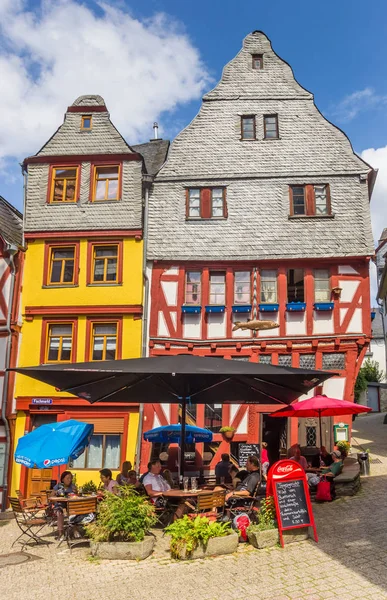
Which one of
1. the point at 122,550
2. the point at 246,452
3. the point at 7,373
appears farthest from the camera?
the point at 7,373

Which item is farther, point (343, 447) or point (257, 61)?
point (257, 61)

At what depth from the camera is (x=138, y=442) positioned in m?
16.4

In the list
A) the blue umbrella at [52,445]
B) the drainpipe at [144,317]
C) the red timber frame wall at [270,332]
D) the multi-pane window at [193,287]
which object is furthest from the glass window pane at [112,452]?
the blue umbrella at [52,445]

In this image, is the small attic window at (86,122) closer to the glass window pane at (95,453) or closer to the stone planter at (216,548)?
the glass window pane at (95,453)

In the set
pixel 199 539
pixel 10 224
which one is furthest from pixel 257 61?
pixel 199 539

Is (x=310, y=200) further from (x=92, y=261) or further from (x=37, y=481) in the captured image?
(x=37, y=481)

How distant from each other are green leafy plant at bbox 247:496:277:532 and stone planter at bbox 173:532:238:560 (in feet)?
1.62

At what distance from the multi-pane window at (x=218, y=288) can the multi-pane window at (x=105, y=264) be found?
3.03 metres

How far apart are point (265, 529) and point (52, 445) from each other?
14.0 ft

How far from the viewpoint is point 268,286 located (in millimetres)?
17656

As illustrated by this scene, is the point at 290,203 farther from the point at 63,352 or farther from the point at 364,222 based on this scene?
the point at 63,352

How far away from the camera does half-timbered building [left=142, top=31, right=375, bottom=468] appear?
55.5ft

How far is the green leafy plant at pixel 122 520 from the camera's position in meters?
8.23

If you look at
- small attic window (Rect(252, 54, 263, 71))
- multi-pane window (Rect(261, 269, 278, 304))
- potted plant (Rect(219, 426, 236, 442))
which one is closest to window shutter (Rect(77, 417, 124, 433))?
potted plant (Rect(219, 426, 236, 442))
